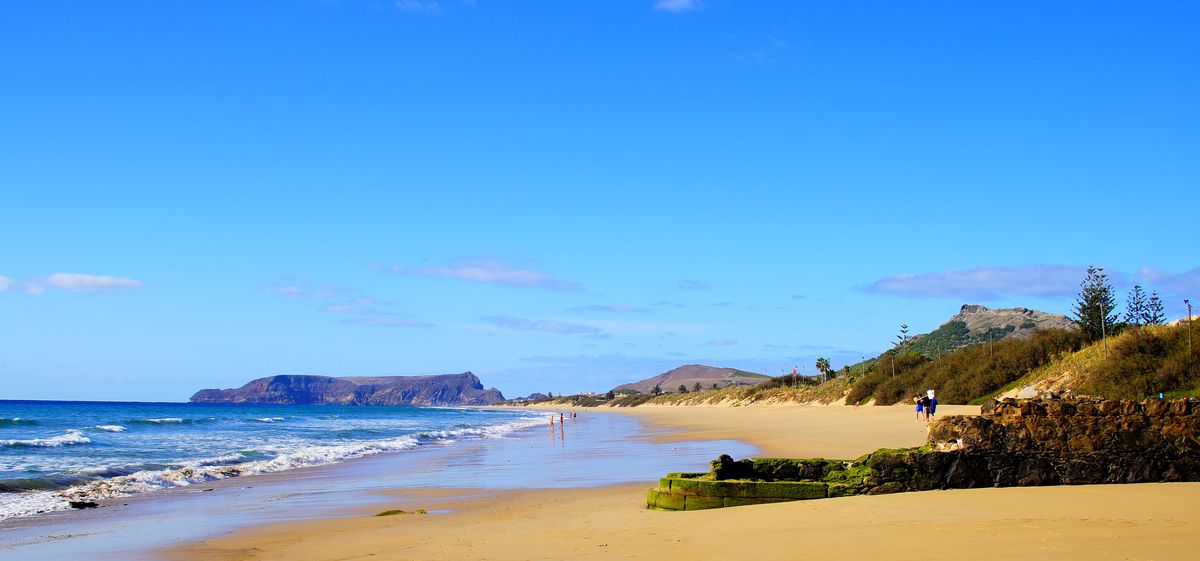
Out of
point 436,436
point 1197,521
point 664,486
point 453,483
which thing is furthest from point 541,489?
point 436,436

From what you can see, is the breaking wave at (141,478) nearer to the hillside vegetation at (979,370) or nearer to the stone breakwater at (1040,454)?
the stone breakwater at (1040,454)

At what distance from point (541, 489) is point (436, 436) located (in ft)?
89.5

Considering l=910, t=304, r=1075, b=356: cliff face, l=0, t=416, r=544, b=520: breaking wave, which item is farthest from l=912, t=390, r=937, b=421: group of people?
l=910, t=304, r=1075, b=356: cliff face

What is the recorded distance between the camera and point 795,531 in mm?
8859

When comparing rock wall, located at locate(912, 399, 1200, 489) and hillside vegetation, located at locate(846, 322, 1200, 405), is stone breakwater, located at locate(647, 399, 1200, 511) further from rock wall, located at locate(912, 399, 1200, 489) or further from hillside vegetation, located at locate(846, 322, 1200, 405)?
hillside vegetation, located at locate(846, 322, 1200, 405)

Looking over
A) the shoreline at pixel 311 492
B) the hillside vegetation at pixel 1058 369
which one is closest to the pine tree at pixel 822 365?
the hillside vegetation at pixel 1058 369

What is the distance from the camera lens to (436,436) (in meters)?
42.5

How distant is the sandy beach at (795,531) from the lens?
7680 millimetres

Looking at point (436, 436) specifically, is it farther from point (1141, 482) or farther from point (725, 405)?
point (725, 405)

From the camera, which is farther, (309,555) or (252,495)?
(252,495)

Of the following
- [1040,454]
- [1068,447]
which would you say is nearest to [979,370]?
[1068,447]

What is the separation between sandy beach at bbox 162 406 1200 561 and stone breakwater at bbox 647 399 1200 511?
13.7 inches

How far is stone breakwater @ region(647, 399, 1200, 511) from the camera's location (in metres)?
11.4

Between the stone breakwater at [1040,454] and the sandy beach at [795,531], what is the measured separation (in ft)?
1.14
